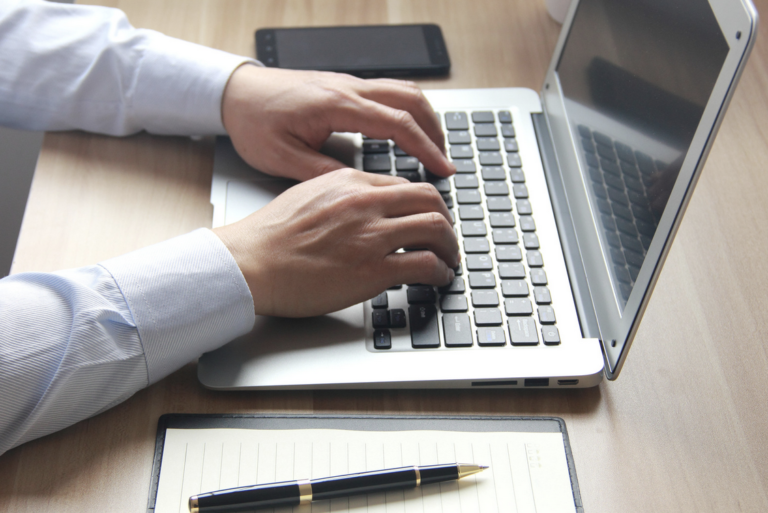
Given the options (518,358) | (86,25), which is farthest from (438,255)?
(86,25)

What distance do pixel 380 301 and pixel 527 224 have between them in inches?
7.2

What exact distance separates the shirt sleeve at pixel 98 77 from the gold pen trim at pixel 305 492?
0.43m

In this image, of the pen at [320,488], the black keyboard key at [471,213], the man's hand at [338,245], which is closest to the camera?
the pen at [320,488]

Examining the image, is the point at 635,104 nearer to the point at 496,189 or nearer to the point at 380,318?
the point at 496,189

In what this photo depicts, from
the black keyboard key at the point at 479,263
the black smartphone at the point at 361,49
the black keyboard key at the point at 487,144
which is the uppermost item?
the black smartphone at the point at 361,49

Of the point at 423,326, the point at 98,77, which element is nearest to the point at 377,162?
the point at 423,326

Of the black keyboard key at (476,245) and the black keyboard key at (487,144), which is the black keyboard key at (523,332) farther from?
the black keyboard key at (487,144)

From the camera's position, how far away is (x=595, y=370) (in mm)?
537

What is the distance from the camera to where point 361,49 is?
841 millimetres

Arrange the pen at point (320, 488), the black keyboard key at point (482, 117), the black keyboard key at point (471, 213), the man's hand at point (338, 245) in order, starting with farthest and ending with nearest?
the black keyboard key at point (482, 117)
the black keyboard key at point (471, 213)
the man's hand at point (338, 245)
the pen at point (320, 488)

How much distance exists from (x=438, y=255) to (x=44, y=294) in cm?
34

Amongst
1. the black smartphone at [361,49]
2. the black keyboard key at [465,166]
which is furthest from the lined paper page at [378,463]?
the black smartphone at [361,49]

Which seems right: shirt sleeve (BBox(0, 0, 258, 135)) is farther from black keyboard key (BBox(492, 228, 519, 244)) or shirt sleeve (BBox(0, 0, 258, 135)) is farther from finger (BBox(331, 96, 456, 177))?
black keyboard key (BBox(492, 228, 519, 244))

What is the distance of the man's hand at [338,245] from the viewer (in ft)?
Result: 1.82
